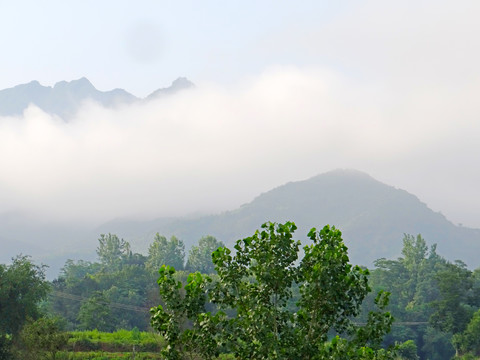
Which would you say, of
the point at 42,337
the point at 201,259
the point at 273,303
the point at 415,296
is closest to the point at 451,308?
the point at 415,296

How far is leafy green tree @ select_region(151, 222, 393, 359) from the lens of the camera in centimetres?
1056

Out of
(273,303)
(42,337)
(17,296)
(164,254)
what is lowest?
(42,337)

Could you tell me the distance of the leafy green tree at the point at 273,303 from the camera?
10.6 m

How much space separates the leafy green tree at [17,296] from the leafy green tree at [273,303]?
36.9 metres

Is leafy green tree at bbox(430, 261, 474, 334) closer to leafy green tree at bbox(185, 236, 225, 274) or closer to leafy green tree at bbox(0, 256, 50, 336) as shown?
leafy green tree at bbox(0, 256, 50, 336)

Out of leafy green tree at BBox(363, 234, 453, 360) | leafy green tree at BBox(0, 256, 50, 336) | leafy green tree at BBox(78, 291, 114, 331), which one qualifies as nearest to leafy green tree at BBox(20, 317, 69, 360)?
leafy green tree at BBox(0, 256, 50, 336)

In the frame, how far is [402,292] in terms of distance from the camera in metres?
104

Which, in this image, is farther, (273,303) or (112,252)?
(112,252)

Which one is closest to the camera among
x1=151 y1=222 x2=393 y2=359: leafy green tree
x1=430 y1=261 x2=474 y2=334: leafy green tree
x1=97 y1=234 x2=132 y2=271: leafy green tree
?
x1=151 y1=222 x2=393 y2=359: leafy green tree

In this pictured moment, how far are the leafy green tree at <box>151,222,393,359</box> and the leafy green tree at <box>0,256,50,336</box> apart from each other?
36.9 metres

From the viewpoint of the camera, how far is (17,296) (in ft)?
151

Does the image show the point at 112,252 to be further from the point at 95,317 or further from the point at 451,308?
the point at 451,308

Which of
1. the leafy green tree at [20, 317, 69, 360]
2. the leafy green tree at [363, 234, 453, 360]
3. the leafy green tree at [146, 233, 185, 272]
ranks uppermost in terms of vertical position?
the leafy green tree at [146, 233, 185, 272]

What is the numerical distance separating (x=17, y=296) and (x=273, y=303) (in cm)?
3940
